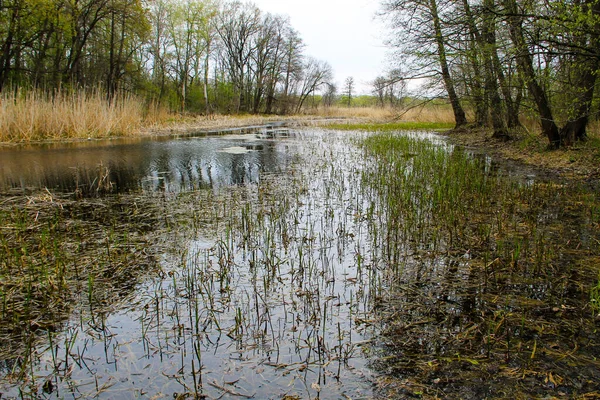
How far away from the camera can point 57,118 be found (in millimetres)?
15172

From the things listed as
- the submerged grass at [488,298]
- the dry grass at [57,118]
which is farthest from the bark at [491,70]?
the dry grass at [57,118]

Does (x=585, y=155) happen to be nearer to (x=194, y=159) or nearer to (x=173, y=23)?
(x=194, y=159)

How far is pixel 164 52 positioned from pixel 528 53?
4248cm

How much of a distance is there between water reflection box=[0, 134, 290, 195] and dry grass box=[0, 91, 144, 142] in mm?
1901

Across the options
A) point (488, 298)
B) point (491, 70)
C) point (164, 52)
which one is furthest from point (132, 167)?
point (164, 52)

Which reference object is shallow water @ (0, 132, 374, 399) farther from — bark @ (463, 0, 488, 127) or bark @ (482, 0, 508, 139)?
bark @ (463, 0, 488, 127)

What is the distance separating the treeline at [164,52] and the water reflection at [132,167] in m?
15.7

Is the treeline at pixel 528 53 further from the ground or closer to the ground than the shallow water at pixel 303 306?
further from the ground

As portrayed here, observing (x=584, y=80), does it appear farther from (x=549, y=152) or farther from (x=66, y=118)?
(x=66, y=118)

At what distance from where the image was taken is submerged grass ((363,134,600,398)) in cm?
214

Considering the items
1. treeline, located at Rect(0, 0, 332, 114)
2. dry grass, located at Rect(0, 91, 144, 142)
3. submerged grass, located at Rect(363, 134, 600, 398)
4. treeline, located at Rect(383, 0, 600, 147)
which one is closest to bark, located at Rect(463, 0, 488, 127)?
treeline, located at Rect(383, 0, 600, 147)

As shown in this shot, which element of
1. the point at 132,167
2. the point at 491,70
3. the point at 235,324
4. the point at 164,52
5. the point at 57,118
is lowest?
the point at 235,324

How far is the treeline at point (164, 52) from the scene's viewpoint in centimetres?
2506

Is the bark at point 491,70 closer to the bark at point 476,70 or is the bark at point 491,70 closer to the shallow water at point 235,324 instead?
the bark at point 476,70
